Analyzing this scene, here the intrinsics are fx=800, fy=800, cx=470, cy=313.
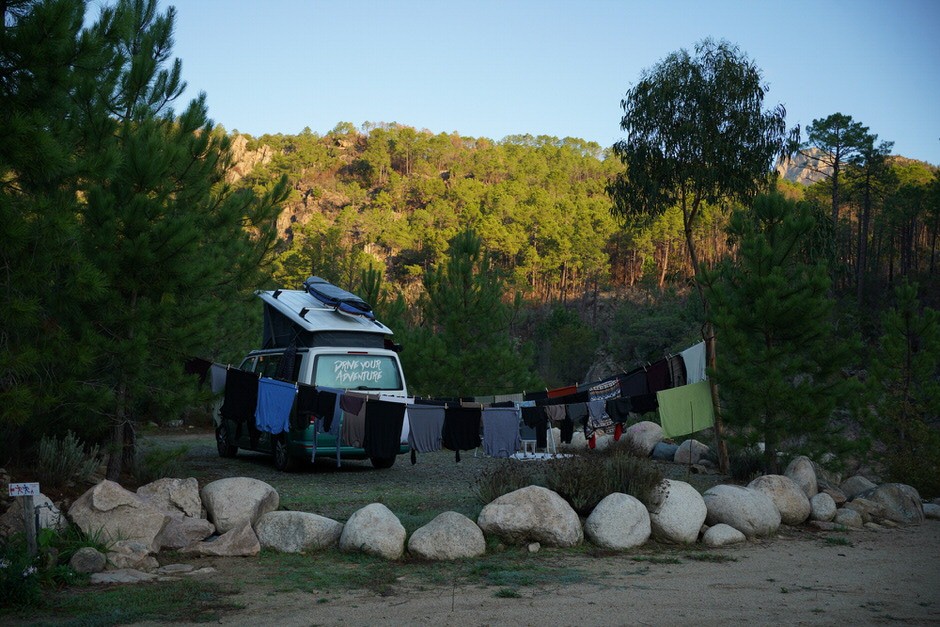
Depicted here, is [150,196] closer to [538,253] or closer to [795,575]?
[795,575]

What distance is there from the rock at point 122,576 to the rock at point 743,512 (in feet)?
19.2

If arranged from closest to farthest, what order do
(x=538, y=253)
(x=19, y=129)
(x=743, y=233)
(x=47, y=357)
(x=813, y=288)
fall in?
(x=19, y=129), (x=47, y=357), (x=813, y=288), (x=743, y=233), (x=538, y=253)

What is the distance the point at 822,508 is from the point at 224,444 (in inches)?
410

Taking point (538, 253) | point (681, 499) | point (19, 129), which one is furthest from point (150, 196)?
point (538, 253)

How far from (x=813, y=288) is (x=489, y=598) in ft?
26.1

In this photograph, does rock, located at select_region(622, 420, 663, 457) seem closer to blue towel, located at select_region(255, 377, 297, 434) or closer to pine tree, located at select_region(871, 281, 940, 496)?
pine tree, located at select_region(871, 281, 940, 496)

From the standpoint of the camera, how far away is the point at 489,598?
243 inches

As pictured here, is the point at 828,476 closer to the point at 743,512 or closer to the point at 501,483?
the point at 743,512

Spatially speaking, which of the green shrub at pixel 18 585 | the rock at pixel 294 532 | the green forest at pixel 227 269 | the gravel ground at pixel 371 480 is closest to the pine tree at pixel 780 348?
the green forest at pixel 227 269

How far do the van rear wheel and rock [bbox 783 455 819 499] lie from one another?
967 centimetres

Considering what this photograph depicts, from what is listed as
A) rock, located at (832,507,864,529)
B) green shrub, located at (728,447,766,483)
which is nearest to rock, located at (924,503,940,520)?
rock, located at (832,507,864,529)

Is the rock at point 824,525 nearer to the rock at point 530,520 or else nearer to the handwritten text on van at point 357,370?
the rock at point 530,520

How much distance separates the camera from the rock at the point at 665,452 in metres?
16.0

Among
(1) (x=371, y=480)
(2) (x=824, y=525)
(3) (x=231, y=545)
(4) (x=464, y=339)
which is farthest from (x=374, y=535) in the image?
(4) (x=464, y=339)
